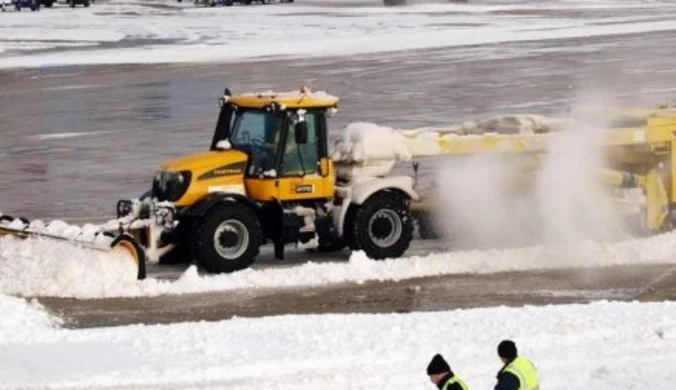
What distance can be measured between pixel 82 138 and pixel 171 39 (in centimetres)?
3375

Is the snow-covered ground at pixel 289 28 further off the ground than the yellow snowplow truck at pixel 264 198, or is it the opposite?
the yellow snowplow truck at pixel 264 198

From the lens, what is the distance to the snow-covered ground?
56.3 metres

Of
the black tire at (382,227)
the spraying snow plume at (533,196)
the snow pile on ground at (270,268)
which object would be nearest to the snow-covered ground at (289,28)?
the spraying snow plume at (533,196)

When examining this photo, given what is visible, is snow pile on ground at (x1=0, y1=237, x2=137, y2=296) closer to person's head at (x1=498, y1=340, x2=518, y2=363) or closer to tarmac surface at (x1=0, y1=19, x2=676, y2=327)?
tarmac surface at (x1=0, y1=19, x2=676, y2=327)

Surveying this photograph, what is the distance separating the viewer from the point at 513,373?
26.6ft

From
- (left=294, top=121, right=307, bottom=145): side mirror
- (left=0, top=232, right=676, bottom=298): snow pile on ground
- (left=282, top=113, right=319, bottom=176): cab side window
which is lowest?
(left=0, top=232, right=676, bottom=298): snow pile on ground

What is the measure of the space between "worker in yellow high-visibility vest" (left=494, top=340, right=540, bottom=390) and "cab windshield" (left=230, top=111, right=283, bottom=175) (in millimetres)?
8699

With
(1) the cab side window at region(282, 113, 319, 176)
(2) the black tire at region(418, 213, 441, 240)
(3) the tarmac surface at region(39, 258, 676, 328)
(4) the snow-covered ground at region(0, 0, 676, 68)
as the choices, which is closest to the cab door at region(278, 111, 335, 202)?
(1) the cab side window at region(282, 113, 319, 176)

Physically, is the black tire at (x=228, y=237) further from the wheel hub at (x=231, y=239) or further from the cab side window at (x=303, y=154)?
the cab side window at (x=303, y=154)

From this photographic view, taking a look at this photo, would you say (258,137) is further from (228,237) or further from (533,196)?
(533,196)

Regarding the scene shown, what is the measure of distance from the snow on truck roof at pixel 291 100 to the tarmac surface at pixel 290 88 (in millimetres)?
2213

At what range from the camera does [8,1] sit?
330ft

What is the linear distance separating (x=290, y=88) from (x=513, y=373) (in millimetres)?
30991

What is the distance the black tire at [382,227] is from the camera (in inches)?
676
